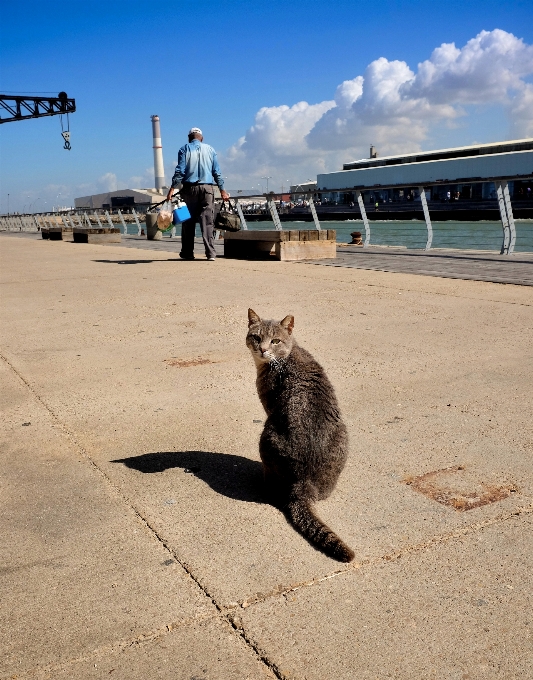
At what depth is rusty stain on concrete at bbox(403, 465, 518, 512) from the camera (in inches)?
104

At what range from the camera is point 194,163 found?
1102cm

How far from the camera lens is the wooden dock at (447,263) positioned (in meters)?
9.14

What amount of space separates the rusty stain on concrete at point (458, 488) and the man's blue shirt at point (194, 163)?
29.8 feet

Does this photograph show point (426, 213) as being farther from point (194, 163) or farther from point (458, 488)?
point (458, 488)

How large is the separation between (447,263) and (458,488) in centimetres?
899

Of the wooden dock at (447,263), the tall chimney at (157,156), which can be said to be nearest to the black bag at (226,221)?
the wooden dock at (447,263)

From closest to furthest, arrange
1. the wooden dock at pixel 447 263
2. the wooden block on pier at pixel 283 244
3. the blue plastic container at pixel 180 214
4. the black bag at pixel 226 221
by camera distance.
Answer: the wooden dock at pixel 447 263, the blue plastic container at pixel 180 214, the wooden block on pier at pixel 283 244, the black bag at pixel 226 221

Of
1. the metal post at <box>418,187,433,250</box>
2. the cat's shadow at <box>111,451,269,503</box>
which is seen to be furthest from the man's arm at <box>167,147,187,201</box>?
the cat's shadow at <box>111,451,269,503</box>

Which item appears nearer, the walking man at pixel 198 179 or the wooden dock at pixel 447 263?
the wooden dock at pixel 447 263

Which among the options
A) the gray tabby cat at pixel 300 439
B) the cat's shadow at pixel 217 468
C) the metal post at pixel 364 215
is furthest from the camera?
the metal post at pixel 364 215

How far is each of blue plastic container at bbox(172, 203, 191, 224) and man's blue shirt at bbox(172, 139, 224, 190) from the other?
0.41 metres

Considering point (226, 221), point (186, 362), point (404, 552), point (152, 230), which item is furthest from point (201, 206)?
point (152, 230)

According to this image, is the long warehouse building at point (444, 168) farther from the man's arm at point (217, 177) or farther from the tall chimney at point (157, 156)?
the tall chimney at point (157, 156)

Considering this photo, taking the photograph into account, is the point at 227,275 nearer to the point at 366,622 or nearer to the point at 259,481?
the point at 259,481
